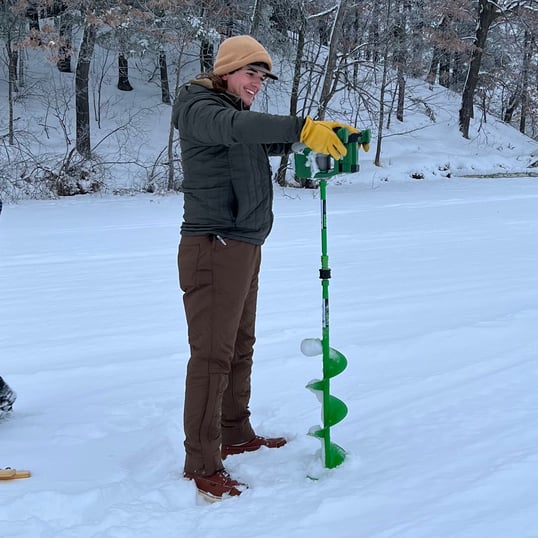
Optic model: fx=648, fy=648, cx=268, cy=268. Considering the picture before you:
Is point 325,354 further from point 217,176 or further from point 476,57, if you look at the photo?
point 476,57

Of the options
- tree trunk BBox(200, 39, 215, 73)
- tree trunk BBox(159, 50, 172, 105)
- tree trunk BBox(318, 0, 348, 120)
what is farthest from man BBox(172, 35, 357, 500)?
tree trunk BBox(159, 50, 172, 105)

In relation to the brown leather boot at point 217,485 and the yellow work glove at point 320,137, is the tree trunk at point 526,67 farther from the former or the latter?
the brown leather boot at point 217,485

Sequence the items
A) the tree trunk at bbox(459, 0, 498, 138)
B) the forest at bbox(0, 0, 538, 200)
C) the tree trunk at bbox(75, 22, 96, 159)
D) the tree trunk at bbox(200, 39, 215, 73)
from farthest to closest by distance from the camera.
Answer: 1. the tree trunk at bbox(459, 0, 498, 138)
2. the tree trunk at bbox(75, 22, 96, 159)
3. the tree trunk at bbox(200, 39, 215, 73)
4. the forest at bbox(0, 0, 538, 200)

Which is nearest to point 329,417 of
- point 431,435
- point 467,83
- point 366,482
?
point 366,482

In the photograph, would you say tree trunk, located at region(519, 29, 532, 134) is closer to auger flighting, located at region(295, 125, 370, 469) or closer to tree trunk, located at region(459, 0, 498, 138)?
tree trunk, located at region(459, 0, 498, 138)

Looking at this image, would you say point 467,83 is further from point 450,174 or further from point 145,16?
point 145,16

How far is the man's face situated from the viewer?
258cm

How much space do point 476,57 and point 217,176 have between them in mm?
26240

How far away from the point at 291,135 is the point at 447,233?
25.9ft

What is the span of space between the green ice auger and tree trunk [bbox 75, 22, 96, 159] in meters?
15.4

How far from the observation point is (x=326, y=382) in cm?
281

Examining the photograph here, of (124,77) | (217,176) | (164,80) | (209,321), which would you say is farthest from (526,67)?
(209,321)

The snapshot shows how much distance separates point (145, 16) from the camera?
16266 mm

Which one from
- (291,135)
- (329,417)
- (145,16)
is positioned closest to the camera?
(291,135)
